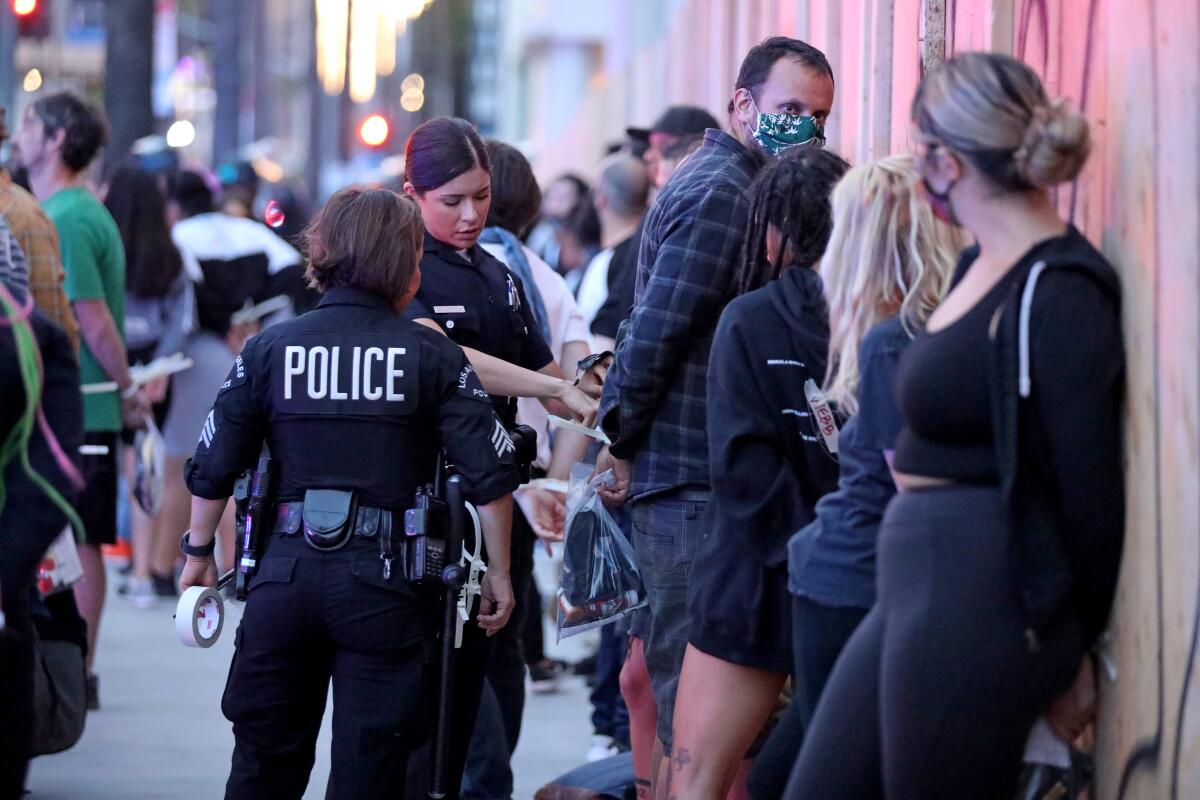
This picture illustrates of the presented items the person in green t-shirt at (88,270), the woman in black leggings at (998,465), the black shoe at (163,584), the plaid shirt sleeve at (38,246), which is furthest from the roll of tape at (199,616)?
the black shoe at (163,584)

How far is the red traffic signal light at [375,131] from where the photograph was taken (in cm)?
2289

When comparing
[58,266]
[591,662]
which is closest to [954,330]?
[58,266]

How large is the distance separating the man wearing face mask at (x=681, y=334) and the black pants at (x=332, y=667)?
23.6 inches

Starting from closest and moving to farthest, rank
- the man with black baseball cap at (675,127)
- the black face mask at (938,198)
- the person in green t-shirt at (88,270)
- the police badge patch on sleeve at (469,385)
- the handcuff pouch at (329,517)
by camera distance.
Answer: the black face mask at (938,198)
the handcuff pouch at (329,517)
the police badge patch on sleeve at (469,385)
the person in green t-shirt at (88,270)
the man with black baseball cap at (675,127)

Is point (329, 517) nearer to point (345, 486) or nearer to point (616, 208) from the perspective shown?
point (345, 486)

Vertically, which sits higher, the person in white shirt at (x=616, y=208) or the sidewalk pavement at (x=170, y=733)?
the person in white shirt at (x=616, y=208)

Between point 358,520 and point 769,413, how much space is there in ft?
3.25

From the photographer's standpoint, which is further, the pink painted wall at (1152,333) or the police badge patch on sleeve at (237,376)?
the police badge patch on sleeve at (237,376)

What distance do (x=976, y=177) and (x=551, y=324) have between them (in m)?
3.01

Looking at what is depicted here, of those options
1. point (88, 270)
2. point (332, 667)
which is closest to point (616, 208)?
point (88, 270)

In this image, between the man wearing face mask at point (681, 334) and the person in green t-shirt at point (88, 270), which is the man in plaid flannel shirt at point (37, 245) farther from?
the man wearing face mask at point (681, 334)

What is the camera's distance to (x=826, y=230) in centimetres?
420

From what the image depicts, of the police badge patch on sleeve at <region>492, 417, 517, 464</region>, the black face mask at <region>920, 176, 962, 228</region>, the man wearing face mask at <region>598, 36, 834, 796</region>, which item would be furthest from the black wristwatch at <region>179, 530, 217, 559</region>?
the black face mask at <region>920, 176, 962, 228</region>

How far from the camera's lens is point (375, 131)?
23094 mm
